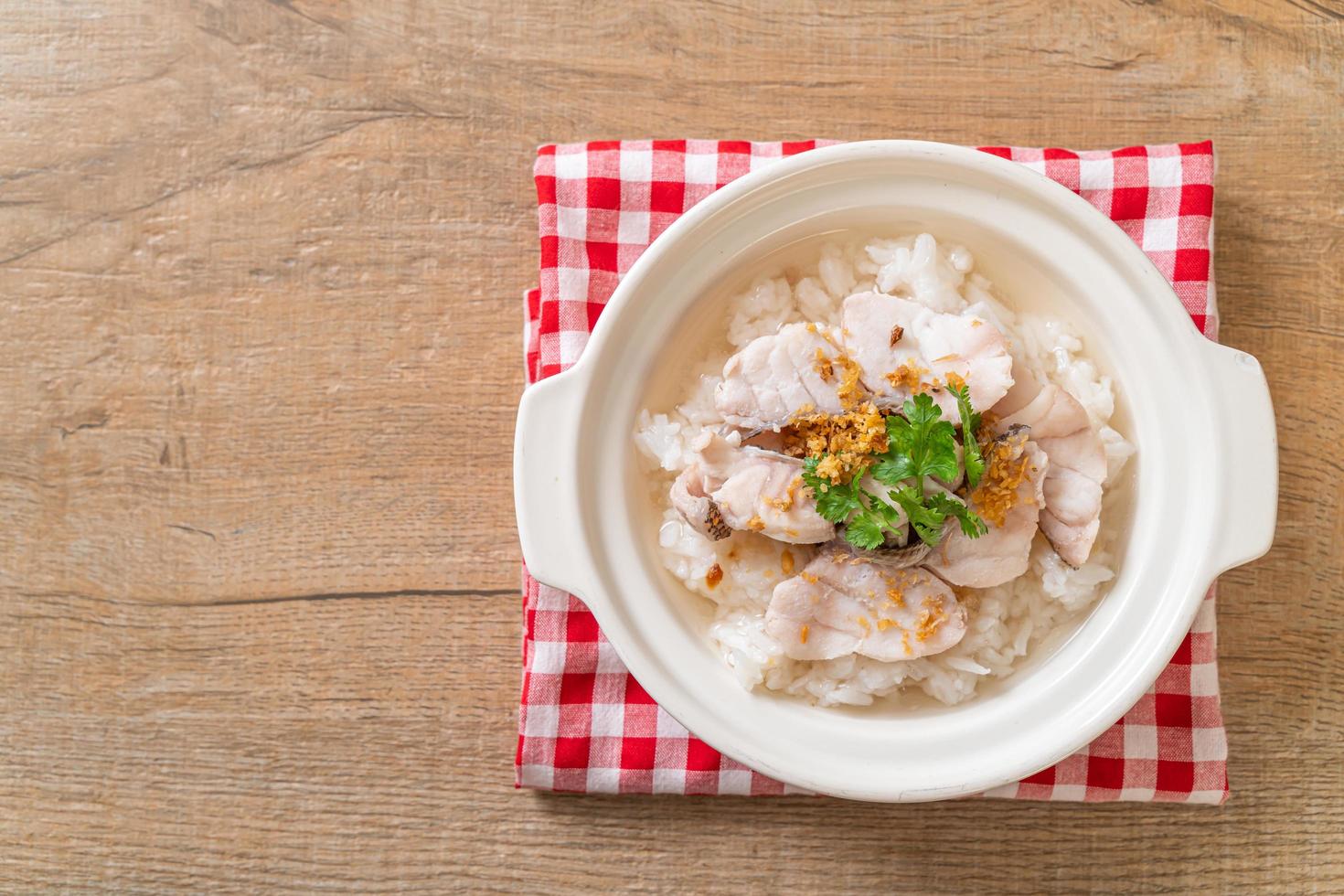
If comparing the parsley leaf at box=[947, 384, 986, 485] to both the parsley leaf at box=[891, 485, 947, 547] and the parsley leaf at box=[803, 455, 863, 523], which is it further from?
the parsley leaf at box=[803, 455, 863, 523]

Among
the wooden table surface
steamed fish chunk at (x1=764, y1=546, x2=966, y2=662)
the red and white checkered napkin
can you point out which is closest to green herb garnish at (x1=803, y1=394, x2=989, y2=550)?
steamed fish chunk at (x1=764, y1=546, x2=966, y2=662)

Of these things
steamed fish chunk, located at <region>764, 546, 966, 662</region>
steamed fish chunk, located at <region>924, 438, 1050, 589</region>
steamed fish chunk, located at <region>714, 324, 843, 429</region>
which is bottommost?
steamed fish chunk, located at <region>764, 546, 966, 662</region>

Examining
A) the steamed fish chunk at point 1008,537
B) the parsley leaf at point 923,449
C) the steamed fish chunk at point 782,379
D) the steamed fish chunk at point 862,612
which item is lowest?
the steamed fish chunk at point 862,612

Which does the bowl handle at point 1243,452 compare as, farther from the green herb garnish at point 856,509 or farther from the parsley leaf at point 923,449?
the green herb garnish at point 856,509

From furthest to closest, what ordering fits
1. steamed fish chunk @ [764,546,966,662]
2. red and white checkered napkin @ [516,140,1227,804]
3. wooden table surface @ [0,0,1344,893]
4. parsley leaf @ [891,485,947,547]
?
wooden table surface @ [0,0,1344,893] < red and white checkered napkin @ [516,140,1227,804] < steamed fish chunk @ [764,546,966,662] < parsley leaf @ [891,485,947,547]

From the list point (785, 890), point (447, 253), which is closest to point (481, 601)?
point (447, 253)

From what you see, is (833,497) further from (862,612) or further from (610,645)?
(610,645)

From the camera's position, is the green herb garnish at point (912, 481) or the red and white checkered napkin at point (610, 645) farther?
the red and white checkered napkin at point (610, 645)

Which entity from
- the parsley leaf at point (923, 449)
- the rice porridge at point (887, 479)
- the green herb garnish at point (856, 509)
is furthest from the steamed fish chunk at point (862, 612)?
the parsley leaf at point (923, 449)
